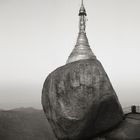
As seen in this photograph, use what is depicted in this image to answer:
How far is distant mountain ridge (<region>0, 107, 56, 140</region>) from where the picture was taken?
32406mm

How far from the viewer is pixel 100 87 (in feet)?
35.1

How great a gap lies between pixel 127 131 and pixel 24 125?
95.3 ft

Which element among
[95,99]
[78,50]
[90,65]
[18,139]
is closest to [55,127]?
[95,99]

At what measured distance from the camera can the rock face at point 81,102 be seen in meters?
10.3

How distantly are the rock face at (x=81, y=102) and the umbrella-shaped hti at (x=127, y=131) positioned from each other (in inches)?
10.3

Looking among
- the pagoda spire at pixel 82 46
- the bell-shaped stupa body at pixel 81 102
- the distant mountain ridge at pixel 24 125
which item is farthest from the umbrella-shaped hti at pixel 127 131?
the distant mountain ridge at pixel 24 125

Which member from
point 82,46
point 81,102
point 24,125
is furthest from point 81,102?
point 24,125

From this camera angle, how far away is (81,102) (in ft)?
33.9

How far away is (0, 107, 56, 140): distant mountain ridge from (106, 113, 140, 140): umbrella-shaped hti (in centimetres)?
2024

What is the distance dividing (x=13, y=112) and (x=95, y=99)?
31076 mm

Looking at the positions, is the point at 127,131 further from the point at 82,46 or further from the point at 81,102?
the point at 82,46

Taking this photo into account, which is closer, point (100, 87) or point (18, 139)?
point (100, 87)

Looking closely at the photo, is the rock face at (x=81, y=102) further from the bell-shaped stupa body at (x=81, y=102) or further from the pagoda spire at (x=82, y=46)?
the pagoda spire at (x=82, y=46)

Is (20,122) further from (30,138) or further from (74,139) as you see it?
(74,139)
